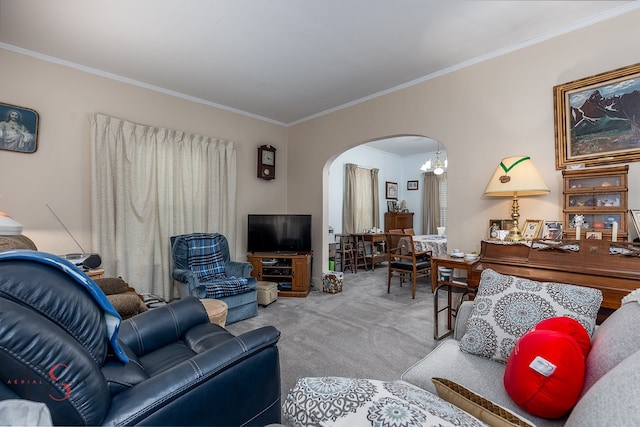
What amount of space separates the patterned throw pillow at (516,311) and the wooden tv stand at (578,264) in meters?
0.44

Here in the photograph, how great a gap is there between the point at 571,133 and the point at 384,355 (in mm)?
2386

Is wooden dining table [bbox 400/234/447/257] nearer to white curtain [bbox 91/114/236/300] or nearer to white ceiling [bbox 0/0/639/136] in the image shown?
white ceiling [bbox 0/0/639/136]

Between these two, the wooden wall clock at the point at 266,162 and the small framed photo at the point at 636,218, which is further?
the wooden wall clock at the point at 266,162

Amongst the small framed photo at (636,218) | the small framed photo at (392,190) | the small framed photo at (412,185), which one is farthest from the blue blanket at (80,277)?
the small framed photo at (412,185)

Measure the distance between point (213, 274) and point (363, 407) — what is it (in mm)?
3311

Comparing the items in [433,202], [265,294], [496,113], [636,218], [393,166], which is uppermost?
[393,166]

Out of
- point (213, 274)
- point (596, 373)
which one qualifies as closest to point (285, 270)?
point (213, 274)

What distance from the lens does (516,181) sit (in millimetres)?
2307

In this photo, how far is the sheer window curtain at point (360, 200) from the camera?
6.59 m

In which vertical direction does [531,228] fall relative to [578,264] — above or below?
above

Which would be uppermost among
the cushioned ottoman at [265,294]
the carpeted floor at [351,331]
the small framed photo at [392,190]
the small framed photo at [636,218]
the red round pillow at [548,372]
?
the small framed photo at [392,190]

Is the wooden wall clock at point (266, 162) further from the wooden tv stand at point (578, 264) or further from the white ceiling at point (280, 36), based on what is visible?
the wooden tv stand at point (578, 264)

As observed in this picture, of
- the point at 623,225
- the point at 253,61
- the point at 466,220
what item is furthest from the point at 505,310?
the point at 253,61

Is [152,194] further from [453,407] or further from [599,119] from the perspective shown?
[599,119]
